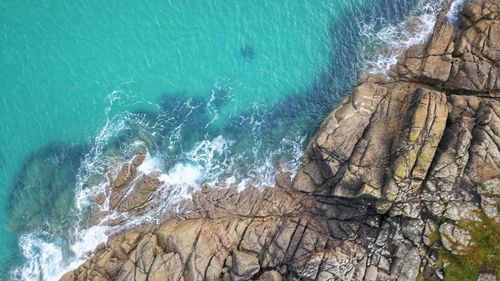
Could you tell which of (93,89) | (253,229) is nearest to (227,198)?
(253,229)

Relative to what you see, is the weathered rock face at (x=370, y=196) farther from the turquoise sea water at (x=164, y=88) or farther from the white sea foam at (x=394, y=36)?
the turquoise sea water at (x=164, y=88)

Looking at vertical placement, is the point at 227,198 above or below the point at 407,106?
below

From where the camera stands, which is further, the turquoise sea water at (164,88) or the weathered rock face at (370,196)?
the turquoise sea water at (164,88)

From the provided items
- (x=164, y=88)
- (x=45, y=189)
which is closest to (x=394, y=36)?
(x=164, y=88)

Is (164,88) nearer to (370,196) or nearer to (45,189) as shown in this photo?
(45,189)

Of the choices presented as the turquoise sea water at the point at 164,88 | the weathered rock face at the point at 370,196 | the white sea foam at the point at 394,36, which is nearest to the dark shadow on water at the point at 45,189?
the turquoise sea water at the point at 164,88

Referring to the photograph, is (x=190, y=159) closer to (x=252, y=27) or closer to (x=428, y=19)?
(x=252, y=27)

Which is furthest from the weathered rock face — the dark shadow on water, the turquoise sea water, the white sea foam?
the dark shadow on water
